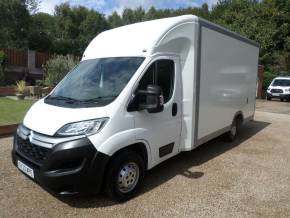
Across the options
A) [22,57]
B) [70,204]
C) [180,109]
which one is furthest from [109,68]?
[22,57]

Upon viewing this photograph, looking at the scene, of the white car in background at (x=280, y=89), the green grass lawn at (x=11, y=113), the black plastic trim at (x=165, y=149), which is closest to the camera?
the black plastic trim at (x=165, y=149)

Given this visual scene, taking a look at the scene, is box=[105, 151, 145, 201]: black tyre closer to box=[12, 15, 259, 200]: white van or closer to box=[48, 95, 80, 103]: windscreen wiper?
box=[12, 15, 259, 200]: white van

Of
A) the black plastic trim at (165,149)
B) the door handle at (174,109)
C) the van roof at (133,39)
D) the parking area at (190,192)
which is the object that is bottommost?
the parking area at (190,192)

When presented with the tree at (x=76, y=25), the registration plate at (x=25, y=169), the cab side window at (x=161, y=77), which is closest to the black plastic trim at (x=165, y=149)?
the cab side window at (x=161, y=77)

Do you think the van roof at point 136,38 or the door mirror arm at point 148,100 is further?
the van roof at point 136,38

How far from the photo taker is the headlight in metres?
3.59

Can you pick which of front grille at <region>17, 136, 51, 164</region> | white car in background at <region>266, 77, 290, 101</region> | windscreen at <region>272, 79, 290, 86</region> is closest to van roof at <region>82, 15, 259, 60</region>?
front grille at <region>17, 136, 51, 164</region>

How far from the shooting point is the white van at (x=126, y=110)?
3.59 metres

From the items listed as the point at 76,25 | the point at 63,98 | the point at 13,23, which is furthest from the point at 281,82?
the point at 76,25

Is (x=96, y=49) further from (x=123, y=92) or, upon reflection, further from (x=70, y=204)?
(x=70, y=204)

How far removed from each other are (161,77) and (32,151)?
2.20 metres

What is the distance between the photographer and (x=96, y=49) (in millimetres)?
5105

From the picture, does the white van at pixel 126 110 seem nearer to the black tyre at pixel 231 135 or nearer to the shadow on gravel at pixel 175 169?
the shadow on gravel at pixel 175 169

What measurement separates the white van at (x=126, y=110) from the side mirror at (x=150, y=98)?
14 millimetres
